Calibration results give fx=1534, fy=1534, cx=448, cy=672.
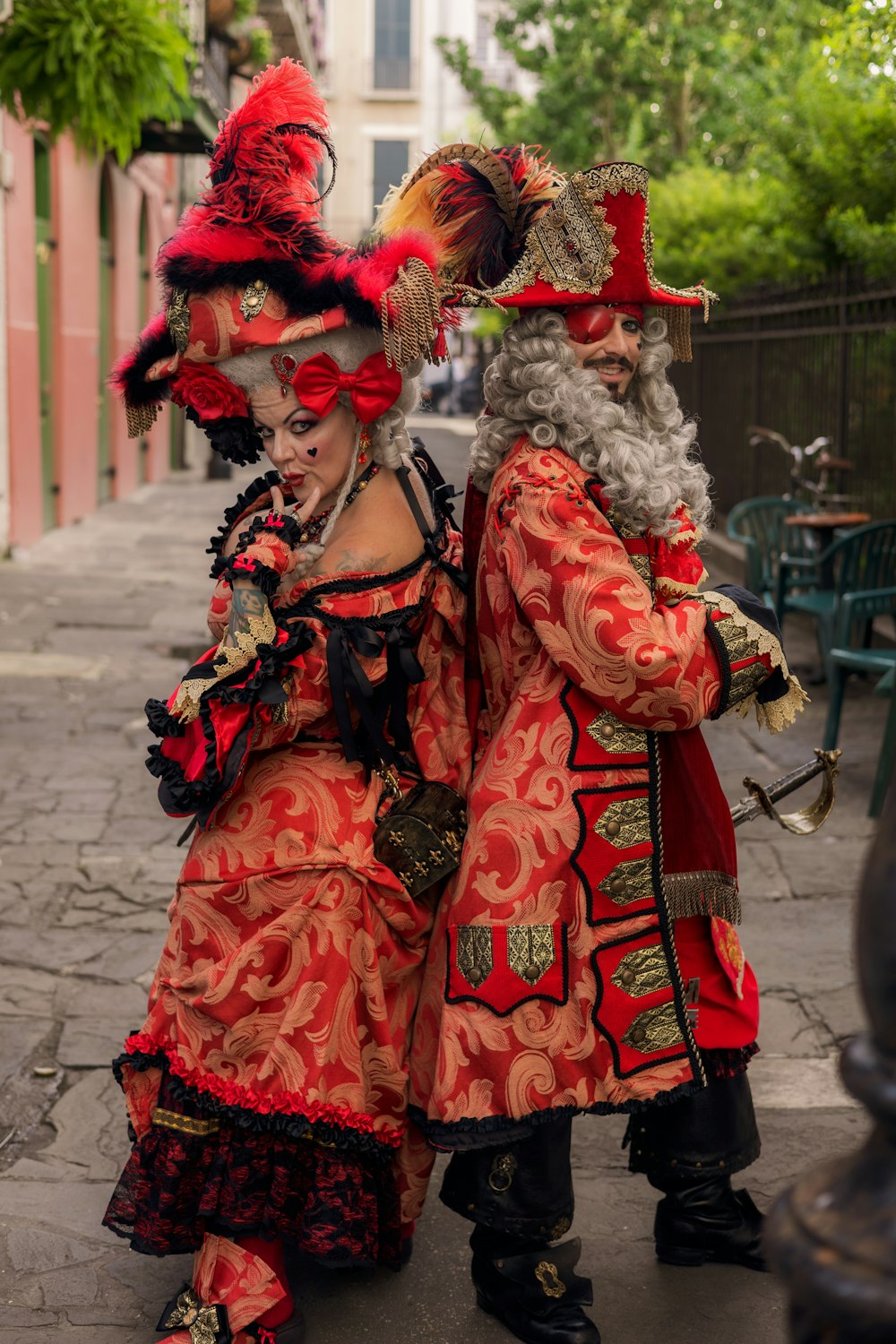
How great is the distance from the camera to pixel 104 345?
52.4ft

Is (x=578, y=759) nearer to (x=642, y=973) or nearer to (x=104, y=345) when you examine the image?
(x=642, y=973)

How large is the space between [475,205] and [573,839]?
109cm

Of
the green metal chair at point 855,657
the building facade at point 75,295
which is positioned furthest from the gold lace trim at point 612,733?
the building facade at point 75,295

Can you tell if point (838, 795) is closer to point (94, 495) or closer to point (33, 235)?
point (33, 235)

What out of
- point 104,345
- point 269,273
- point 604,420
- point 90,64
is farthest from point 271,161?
point 104,345

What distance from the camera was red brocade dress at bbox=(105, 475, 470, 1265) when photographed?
2432mm

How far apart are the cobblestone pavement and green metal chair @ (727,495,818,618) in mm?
743

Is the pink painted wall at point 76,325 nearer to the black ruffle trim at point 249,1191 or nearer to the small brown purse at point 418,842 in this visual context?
the small brown purse at point 418,842

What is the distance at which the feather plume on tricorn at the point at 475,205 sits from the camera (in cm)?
262

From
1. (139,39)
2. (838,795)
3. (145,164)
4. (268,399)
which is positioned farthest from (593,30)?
(268,399)

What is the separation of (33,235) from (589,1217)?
1048 cm

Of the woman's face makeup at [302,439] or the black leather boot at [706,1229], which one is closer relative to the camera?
the woman's face makeup at [302,439]

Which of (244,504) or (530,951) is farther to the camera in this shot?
(244,504)

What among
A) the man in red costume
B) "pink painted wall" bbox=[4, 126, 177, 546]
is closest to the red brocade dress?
the man in red costume
